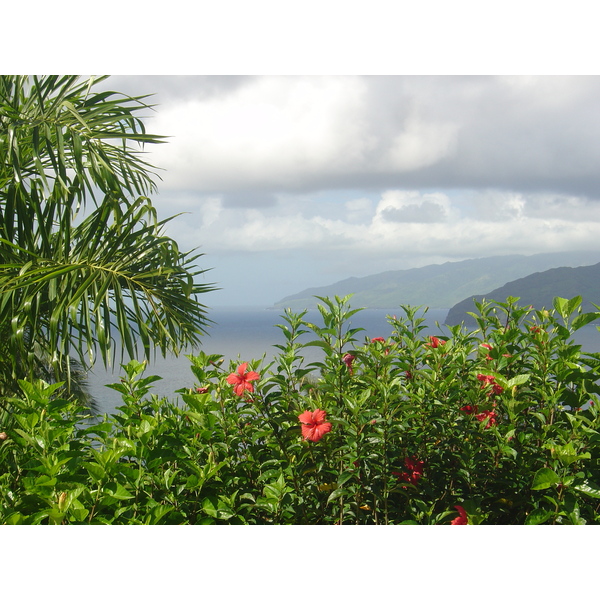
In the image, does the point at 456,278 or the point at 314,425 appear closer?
the point at 314,425

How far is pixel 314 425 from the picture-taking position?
1.15 m

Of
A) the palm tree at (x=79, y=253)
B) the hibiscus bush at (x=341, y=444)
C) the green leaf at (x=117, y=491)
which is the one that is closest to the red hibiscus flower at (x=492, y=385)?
the hibiscus bush at (x=341, y=444)

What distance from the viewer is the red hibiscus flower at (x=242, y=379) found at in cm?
125

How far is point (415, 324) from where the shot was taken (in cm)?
151

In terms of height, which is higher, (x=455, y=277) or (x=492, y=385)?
(x=455, y=277)

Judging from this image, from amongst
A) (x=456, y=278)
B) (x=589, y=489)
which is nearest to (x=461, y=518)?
(x=589, y=489)

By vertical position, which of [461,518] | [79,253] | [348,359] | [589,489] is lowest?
[461,518]

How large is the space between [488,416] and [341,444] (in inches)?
14.3

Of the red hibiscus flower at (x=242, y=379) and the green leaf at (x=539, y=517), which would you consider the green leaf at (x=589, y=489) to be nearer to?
the green leaf at (x=539, y=517)

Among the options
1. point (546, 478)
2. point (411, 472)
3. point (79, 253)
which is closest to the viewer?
point (546, 478)

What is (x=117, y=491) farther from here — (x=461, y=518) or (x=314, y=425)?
(x=461, y=518)

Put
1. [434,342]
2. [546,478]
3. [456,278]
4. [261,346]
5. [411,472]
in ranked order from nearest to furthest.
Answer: [546,478]
[411,472]
[434,342]
[261,346]
[456,278]

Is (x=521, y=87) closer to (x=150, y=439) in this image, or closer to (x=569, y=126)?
(x=569, y=126)

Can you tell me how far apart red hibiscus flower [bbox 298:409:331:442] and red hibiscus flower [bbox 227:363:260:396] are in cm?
17
